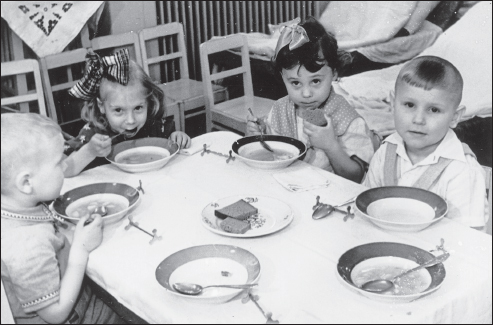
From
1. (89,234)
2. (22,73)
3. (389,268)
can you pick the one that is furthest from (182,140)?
(22,73)

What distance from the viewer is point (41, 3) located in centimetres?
359

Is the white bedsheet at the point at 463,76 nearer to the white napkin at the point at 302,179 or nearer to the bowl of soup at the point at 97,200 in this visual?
the white napkin at the point at 302,179

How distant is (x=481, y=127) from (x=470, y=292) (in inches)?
97.8

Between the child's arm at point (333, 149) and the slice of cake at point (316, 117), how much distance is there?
0.10 feet

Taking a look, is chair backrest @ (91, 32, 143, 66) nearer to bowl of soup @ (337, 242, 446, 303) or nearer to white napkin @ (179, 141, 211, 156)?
white napkin @ (179, 141, 211, 156)

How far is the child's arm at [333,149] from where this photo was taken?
6.53 feet

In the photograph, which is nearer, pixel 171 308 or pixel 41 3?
pixel 171 308

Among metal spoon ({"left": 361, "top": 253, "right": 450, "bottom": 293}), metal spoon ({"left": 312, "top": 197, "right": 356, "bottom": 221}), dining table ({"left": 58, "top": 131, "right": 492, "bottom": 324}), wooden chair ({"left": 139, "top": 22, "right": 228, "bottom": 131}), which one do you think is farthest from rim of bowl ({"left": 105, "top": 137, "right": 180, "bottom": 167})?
wooden chair ({"left": 139, "top": 22, "right": 228, "bottom": 131})

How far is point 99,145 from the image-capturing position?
6.45 ft

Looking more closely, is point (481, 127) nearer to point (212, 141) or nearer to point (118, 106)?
point (212, 141)

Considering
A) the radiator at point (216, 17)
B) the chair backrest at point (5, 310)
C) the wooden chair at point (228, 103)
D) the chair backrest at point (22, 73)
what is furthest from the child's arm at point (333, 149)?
the radiator at point (216, 17)

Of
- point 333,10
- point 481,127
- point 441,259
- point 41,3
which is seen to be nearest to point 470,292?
point 441,259

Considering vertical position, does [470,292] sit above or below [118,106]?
below

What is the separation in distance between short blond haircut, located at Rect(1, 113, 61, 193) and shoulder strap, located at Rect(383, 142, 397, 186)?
45.5 inches
